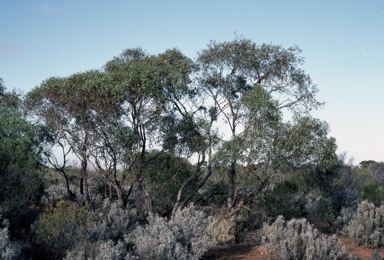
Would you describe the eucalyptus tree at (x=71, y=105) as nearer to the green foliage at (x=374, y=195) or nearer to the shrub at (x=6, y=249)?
→ the shrub at (x=6, y=249)

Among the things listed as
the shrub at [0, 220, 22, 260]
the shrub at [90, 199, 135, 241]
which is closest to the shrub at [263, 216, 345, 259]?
the shrub at [90, 199, 135, 241]

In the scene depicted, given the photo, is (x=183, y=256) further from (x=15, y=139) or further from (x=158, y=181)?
(x=158, y=181)

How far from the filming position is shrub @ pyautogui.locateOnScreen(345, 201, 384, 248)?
12602 mm

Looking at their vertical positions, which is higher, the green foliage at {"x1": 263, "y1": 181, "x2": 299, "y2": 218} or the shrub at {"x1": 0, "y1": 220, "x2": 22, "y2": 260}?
the green foliage at {"x1": 263, "y1": 181, "x2": 299, "y2": 218}

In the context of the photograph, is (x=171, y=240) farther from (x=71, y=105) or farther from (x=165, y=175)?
(x=165, y=175)

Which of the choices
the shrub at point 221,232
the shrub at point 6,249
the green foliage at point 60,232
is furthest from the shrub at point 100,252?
the shrub at point 221,232

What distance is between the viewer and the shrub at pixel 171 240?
8.56m

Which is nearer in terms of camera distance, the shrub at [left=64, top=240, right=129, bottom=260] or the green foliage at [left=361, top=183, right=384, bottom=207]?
the shrub at [left=64, top=240, right=129, bottom=260]

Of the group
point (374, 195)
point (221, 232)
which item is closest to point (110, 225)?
point (221, 232)

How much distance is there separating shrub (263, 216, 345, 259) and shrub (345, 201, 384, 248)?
2.19 m

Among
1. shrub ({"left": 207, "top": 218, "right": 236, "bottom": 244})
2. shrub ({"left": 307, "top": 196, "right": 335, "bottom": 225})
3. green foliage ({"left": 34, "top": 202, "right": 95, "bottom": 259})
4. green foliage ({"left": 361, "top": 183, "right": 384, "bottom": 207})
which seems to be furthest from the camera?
green foliage ({"left": 361, "top": 183, "right": 384, "bottom": 207})

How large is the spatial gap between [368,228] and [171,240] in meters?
6.81

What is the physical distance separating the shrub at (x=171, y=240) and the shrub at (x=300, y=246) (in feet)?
5.89

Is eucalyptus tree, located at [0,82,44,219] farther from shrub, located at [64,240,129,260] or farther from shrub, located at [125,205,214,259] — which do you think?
shrub, located at [125,205,214,259]
